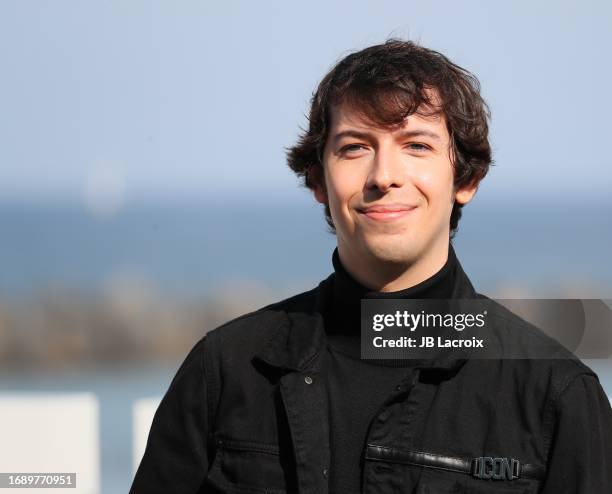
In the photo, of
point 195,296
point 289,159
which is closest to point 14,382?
point 195,296

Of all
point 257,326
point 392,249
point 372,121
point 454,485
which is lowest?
point 454,485

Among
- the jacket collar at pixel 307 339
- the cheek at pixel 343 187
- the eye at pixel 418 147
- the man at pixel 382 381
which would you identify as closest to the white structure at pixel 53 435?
the man at pixel 382 381

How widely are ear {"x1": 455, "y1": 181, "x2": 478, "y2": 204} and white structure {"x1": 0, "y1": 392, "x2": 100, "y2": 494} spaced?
1.36m

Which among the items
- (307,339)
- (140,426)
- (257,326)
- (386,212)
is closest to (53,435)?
(140,426)

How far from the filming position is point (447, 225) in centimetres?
184

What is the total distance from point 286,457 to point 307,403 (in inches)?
3.8

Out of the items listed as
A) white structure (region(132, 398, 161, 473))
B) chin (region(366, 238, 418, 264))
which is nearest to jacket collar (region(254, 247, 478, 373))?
chin (region(366, 238, 418, 264))

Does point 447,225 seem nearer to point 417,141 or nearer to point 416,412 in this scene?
point 417,141

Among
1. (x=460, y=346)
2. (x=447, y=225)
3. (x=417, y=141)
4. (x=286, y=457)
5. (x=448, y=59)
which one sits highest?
(x=448, y=59)

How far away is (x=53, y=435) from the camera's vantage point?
112 inches

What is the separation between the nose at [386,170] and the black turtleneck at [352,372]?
184 mm

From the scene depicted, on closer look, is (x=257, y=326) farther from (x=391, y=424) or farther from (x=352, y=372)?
(x=391, y=424)

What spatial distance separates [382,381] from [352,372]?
0.06 meters

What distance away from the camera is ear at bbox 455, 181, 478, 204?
1.95 meters
